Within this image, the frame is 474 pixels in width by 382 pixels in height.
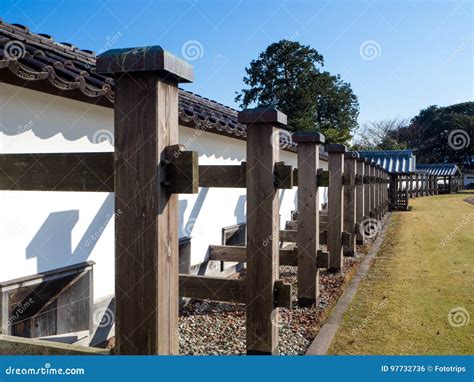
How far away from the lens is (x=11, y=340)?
2082mm

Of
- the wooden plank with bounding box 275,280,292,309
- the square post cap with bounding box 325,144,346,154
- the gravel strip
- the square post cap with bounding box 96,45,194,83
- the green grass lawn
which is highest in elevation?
the square post cap with bounding box 325,144,346,154

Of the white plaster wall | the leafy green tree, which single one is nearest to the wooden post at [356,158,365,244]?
the white plaster wall

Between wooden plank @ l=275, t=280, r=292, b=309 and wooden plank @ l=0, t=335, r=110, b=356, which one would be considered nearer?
wooden plank @ l=0, t=335, r=110, b=356

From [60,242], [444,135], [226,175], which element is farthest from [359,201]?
[444,135]

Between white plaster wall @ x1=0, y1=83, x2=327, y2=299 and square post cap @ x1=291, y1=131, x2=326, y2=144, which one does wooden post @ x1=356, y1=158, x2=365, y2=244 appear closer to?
square post cap @ x1=291, y1=131, x2=326, y2=144

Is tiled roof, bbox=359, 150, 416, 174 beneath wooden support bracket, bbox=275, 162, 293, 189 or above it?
above

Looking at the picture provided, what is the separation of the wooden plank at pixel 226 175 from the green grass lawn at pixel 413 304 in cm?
172

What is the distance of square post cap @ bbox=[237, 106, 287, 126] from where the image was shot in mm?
3373

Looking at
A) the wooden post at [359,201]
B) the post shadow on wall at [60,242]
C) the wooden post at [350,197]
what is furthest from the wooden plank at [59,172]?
the wooden post at [359,201]

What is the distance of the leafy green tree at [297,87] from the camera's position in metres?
29.5

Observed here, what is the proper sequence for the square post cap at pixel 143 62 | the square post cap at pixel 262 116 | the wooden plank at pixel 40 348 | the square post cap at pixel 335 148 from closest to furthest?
the square post cap at pixel 143 62 < the wooden plank at pixel 40 348 < the square post cap at pixel 262 116 < the square post cap at pixel 335 148

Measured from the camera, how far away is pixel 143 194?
182 cm

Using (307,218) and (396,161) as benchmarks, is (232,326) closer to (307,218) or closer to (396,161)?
(307,218)

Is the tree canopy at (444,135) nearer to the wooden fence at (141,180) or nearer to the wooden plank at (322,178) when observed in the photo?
the wooden plank at (322,178)
